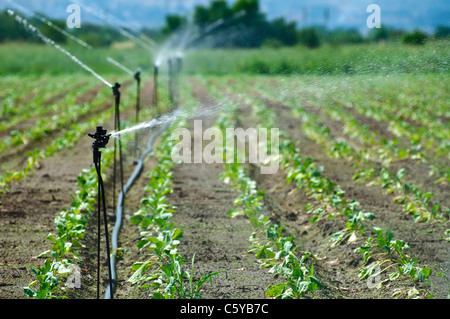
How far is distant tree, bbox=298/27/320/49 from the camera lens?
142ft

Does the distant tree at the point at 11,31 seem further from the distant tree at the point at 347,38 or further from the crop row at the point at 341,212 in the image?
the crop row at the point at 341,212

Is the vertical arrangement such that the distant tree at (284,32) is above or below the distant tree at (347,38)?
above

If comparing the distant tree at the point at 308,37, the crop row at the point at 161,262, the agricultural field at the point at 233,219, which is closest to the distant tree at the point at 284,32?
the distant tree at the point at 308,37

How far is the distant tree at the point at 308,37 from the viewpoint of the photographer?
4331 cm

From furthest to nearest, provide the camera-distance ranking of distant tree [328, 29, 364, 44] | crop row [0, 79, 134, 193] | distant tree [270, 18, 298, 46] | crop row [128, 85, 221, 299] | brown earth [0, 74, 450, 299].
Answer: distant tree [270, 18, 298, 46] < distant tree [328, 29, 364, 44] < crop row [0, 79, 134, 193] < brown earth [0, 74, 450, 299] < crop row [128, 85, 221, 299]

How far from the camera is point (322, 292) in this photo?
4.30 metres

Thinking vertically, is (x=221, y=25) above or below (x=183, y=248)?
above

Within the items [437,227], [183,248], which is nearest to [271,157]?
[437,227]

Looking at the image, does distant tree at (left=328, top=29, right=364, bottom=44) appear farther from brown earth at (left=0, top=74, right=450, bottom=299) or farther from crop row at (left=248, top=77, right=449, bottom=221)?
brown earth at (left=0, top=74, right=450, bottom=299)

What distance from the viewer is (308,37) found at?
4434 cm

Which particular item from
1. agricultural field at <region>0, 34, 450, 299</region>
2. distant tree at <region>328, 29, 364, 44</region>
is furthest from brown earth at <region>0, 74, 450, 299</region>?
distant tree at <region>328, 29, 364, 44</region>
